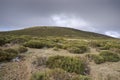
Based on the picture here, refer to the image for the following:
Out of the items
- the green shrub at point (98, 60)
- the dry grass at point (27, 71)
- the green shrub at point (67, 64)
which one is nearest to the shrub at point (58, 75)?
the dry grass at point (27, 71)

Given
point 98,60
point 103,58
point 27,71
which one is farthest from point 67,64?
point 103,58

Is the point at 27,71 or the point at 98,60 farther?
the point at 98,60

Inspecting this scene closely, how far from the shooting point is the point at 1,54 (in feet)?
41.6

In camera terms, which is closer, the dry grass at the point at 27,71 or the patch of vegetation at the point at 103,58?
the dry grass at the point at 27,71

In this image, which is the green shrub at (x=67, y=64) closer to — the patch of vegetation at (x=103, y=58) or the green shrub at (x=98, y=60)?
the green shrub at (x=98, y=60)

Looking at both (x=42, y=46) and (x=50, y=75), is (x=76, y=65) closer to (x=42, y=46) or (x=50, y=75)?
(x=50, y=75)

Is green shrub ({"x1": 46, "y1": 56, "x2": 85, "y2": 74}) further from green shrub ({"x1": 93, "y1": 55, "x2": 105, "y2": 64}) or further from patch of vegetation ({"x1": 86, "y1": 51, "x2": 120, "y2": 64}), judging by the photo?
patch of vegetation ({"x1": 86, "y1": 51, "x2": 120, "y2": 64})

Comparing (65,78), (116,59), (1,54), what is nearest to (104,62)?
(116,59)

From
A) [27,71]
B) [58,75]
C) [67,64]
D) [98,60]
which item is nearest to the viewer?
[58,75]

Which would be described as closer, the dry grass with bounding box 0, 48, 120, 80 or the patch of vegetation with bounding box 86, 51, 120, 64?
the dry grass with bounding box 0, 48, 120, 80

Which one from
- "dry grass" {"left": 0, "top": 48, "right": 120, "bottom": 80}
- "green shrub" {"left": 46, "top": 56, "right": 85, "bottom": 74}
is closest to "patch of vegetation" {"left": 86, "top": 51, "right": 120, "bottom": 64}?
"dry grass" {"left": 0, "top": 48, "right": 120, "bottom": 80}

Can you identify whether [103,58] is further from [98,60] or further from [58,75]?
[58,75]

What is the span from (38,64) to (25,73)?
5.24 feet

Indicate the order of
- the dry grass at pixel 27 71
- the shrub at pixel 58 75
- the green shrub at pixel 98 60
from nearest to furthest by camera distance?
1. the shrub at pixel 58 75
2. the dry grass at pixel 27 71
3. the green shrub at pixel 98 60
